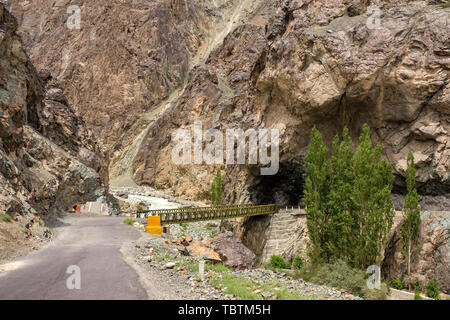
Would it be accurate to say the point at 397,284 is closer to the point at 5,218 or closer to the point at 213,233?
the point at 213,233

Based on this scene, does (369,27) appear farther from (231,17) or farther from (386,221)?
(231,17)

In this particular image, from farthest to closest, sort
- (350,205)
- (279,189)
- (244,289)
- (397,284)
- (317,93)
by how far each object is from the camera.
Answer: (279,189)
(317,93)
(397,284)
(350,205)
(244,289)

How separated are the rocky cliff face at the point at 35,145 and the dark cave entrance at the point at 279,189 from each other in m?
15.8

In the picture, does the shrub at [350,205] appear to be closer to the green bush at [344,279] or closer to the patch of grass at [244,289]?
the green bush at [344,279]

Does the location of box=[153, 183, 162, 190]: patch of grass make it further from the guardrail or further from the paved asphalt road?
the paved asphalt road

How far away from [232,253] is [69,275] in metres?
9.73

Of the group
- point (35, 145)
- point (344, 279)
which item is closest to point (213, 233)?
point (344, 279)

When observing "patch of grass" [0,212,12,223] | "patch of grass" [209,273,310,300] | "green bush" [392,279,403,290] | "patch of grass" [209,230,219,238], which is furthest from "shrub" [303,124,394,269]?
"patch of grass" [0,212,12,223]

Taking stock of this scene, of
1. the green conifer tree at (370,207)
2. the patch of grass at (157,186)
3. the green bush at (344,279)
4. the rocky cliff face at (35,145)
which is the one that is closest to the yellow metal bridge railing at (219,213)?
the rocky cliff face at (35,145)

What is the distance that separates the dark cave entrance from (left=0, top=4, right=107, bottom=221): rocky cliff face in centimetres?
1575

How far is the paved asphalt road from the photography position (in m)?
6.59

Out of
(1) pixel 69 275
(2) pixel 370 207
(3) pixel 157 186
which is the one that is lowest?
(3) pixel 157 186

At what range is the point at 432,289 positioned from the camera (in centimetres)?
1645
